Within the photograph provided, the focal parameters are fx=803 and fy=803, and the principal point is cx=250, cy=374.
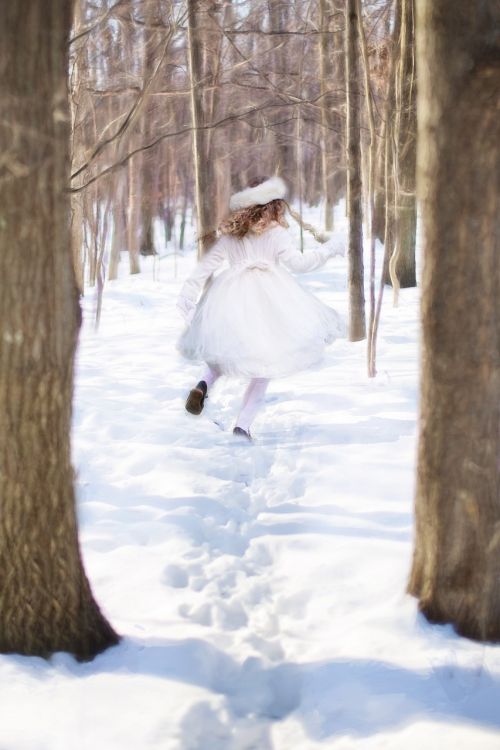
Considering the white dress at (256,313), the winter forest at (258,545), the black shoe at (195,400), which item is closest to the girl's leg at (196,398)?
the black shoe at (195,400)

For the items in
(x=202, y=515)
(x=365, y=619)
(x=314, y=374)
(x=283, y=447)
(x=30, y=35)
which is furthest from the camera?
(x=314, y=374)

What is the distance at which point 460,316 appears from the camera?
2.98 m

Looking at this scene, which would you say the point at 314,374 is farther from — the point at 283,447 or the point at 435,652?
the point at 435,652

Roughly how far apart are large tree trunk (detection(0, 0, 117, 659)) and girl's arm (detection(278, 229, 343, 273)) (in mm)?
3398

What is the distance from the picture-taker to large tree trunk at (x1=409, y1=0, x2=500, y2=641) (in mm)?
2842

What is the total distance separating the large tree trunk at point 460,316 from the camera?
2842mm

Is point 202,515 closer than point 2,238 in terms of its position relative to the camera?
No

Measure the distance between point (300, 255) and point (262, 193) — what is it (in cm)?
58

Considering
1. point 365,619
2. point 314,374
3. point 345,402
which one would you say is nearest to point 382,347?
point 314,374

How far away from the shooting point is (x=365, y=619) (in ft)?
11.0

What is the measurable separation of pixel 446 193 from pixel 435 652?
171 centimetres

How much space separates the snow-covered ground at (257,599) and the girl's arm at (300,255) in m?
1.24

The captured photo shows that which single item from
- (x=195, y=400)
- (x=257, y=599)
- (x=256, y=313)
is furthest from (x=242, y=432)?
(x=257, y=599)

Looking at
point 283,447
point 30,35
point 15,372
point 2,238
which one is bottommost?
point 283,447
